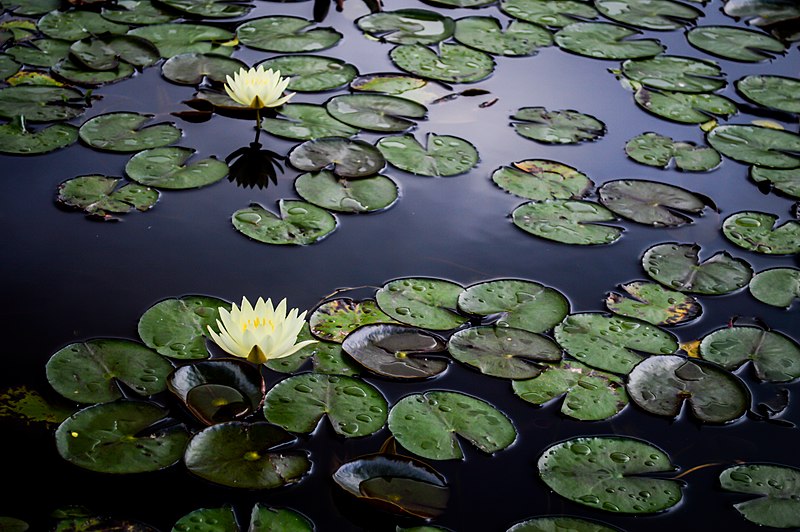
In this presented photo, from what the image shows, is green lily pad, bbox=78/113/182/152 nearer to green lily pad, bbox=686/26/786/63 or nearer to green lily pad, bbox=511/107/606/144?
green lily pad, bbox=511/107/606/144

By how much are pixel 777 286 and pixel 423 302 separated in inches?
39.0

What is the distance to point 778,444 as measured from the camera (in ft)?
5.95

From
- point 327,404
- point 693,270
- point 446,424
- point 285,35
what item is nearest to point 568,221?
point 693,270

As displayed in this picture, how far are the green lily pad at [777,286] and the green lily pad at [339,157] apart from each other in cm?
116

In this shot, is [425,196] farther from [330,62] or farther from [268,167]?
[330,62]

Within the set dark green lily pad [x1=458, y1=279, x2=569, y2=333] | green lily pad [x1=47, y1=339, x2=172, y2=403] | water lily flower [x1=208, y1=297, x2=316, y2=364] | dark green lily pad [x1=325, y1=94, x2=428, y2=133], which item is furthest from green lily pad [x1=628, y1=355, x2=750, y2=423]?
dark green lily pad [x1=325, y1=94, x2=428, y2=133]

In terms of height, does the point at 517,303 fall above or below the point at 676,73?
below

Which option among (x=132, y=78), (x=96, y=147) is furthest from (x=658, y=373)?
(x=132, y=78)

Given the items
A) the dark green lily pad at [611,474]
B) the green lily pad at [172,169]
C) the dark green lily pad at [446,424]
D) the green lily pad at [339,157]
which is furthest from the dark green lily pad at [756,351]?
the green lily pad at [172,169]

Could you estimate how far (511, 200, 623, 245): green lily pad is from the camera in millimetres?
2406

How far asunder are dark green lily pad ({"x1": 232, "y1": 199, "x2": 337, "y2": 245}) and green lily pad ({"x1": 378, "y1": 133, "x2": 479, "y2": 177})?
393mm

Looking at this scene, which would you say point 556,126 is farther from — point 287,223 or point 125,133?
point 125,133

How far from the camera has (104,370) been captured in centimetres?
184

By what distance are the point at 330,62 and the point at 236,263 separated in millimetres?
1256
